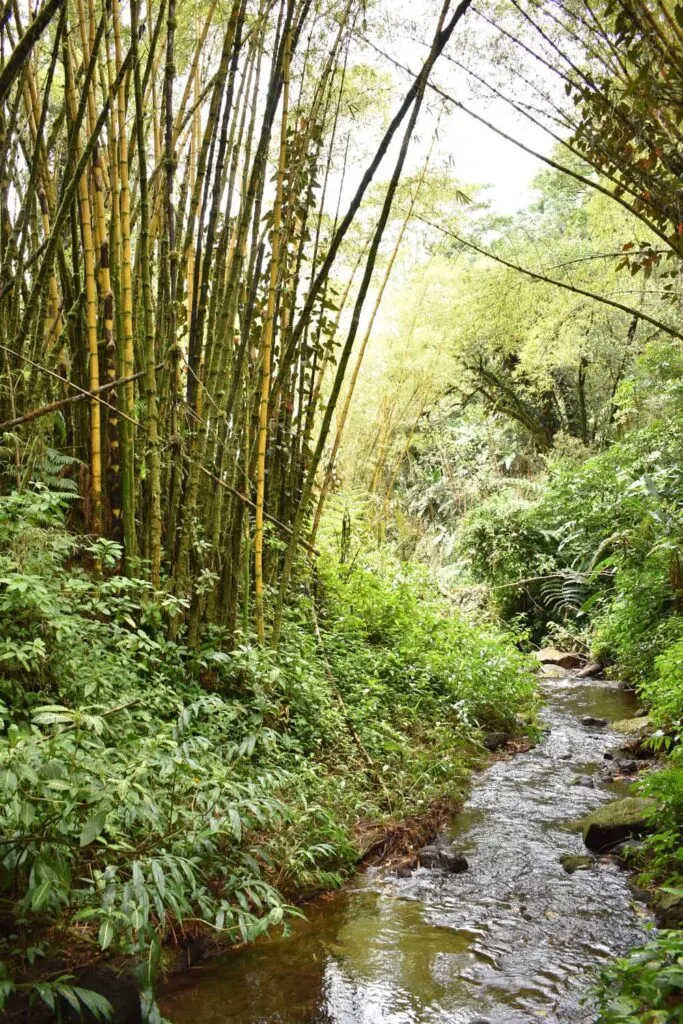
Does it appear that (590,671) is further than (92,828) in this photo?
Yes

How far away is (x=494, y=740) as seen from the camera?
475 cm

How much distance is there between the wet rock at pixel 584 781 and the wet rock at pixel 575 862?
992 mm

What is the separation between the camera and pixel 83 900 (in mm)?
1747

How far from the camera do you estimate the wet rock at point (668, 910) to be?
2.43 metres

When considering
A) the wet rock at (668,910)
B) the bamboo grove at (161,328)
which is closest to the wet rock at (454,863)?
the wet rock at (668,910)

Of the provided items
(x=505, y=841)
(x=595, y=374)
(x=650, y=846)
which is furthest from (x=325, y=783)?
(x=595, y=374)

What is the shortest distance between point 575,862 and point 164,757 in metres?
1.91

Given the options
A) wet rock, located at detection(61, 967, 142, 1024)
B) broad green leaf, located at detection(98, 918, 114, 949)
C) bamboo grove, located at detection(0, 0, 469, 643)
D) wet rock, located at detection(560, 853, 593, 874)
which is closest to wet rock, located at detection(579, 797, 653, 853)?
wet rock, located at detection(560, 853, 593, 874)

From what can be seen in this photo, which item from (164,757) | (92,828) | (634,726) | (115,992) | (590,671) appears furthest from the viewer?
(590,671)

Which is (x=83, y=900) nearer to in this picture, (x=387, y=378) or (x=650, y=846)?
(x=650, y=846)

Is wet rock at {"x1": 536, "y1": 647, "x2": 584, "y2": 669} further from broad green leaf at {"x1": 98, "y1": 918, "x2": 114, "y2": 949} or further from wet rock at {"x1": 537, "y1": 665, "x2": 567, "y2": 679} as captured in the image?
broad green leaf at {"x1": 98, "y1": 918, "x2": 114, "y2": 949}

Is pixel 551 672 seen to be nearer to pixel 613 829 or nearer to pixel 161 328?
pixel 613 829

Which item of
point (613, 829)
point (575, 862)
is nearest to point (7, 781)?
point (575, 862)

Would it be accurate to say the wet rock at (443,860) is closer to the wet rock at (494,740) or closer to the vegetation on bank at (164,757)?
the vegetation on bank at (164,757)
